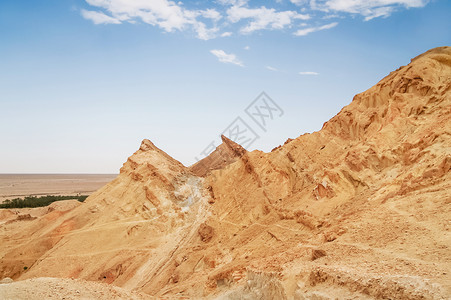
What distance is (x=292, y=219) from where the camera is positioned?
15914 mm

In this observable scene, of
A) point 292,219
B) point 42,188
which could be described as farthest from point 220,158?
point 42,188

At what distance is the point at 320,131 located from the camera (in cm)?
2092

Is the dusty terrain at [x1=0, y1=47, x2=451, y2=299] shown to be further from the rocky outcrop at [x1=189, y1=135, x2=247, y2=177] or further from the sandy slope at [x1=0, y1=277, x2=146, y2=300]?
the sandy slope at [x1=0, y1=277, x2=146, y2=300]

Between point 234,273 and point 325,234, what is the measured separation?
3.70m

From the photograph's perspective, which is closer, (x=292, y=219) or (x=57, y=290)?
(x=57, y=290)

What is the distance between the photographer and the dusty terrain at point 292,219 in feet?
27.6

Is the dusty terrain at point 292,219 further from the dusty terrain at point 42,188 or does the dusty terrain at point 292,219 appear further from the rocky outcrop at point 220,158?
the dusty terrain at point 42,188

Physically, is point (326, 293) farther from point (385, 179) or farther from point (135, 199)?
point (135, 199)

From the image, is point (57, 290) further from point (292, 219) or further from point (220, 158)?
point (220, 158)

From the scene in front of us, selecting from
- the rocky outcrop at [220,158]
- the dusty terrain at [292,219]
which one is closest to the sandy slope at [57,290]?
the dusty terrain at [292,219]

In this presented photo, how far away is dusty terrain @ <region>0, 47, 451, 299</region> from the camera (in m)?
8.41

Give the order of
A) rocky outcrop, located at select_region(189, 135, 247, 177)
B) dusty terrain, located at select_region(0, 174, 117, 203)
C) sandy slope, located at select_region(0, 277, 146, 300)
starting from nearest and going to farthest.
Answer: sandy slope, located at select_region(0, 277, 146, 300) → rocky outcrop, located at select_region(189, 135, 247, 177) → dusty terrain, located at select_region(0, 174, 117, 203)

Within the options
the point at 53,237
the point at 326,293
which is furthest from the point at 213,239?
the point at 326,293

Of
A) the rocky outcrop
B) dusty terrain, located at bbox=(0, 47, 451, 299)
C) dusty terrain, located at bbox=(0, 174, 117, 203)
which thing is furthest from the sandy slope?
dusty terrain, located at bbox=(0, 174, 117, 203)
